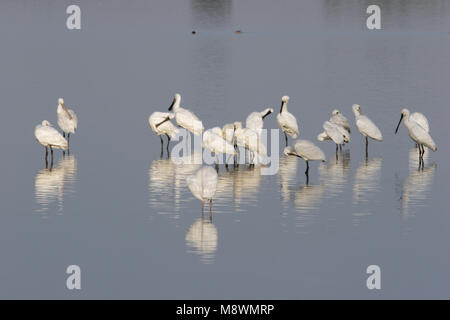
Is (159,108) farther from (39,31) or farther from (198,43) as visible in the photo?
(39,31)

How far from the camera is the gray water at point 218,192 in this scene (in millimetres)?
13297

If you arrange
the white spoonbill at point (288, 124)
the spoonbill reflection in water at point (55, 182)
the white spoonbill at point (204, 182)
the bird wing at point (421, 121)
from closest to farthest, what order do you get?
the white spoonbill at point (204, 182) → the spoonbill reflection in water at point (55, 182) → the white spoonbill at point (288, 124) → the bird wing at point (421, 121)

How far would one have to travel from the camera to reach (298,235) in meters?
15.2

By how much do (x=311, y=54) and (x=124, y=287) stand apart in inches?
1317

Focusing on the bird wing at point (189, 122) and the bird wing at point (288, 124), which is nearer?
the bird wing at point (189, 122)

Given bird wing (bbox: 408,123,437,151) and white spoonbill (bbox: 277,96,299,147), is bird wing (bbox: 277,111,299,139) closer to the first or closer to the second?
white spoonbill (bbox: 277,96,299,147)

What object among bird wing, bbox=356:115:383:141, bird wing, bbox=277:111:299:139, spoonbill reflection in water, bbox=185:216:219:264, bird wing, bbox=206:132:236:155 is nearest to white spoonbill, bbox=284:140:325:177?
bird wing, bbox=206:132:236:155

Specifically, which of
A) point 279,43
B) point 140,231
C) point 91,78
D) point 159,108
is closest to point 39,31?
point 279,43

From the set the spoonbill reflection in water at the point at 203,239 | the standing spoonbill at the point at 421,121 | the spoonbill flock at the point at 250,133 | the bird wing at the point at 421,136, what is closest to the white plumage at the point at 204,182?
the spoonbill reflection in water at the point at 203,239

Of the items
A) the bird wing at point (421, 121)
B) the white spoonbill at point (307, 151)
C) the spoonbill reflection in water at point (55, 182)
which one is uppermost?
the bird wing at point (421, 121)

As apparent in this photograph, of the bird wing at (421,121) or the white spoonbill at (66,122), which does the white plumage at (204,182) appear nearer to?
the white spoonbill at (66,122)

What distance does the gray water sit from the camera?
43.6 feet

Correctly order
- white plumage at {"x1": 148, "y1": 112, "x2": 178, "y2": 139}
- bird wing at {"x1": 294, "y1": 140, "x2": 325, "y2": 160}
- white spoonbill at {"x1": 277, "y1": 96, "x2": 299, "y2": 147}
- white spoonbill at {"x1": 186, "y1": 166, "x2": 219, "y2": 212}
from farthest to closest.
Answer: white spoonbill at {"x1": 277, "y1": 96, "x2": 299, "y2": 147} < white plumage at {"x1": 148, "y1": 112, "x2": 178, "y2": 139} < bird wing at {"x1": 294, "y1": 140, "x2": 325, "y2": 160} < white spoonbill at {"x1": 186, "y1": 166, "x2": 219, "y2": 212}

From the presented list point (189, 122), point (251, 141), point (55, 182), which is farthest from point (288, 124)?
point (55, 182)
